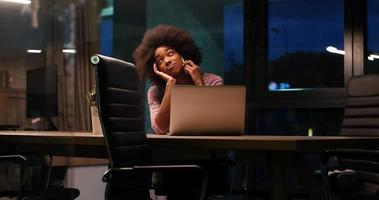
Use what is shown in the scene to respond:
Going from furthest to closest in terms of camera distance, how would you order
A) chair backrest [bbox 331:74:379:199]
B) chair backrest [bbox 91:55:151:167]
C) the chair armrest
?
chair backrest [bbox 331:74:379:199] < chair backrest [bbox 91:55:151:167] < the chair armrest

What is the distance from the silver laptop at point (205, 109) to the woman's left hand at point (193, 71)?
Answer: 3.46 ft

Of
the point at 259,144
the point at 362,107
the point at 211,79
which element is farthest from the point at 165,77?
the point at 259,144

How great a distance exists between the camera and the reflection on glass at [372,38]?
4.11 metres

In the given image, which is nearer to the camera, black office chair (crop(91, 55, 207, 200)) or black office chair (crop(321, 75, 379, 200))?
black office chair (crop(91, 55, 207, 200))

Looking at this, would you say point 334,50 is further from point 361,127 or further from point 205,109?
point 205,109

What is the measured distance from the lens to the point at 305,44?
4.67 metres

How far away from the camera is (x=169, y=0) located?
502 centimetres

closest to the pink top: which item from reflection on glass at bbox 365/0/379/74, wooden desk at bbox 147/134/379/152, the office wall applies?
the office wall

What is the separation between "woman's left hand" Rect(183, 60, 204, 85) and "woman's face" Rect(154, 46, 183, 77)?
0.14 feet

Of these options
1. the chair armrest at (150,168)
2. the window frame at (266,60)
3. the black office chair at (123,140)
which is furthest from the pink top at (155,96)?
the window frame at (266,60)

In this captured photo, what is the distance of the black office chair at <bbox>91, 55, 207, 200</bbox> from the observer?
1881 mm

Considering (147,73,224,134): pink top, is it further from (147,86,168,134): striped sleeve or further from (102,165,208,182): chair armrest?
(102,165,208,182): chair armrest

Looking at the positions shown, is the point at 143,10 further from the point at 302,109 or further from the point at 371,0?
the point at 371,0

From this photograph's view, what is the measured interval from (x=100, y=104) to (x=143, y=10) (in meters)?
3.18
